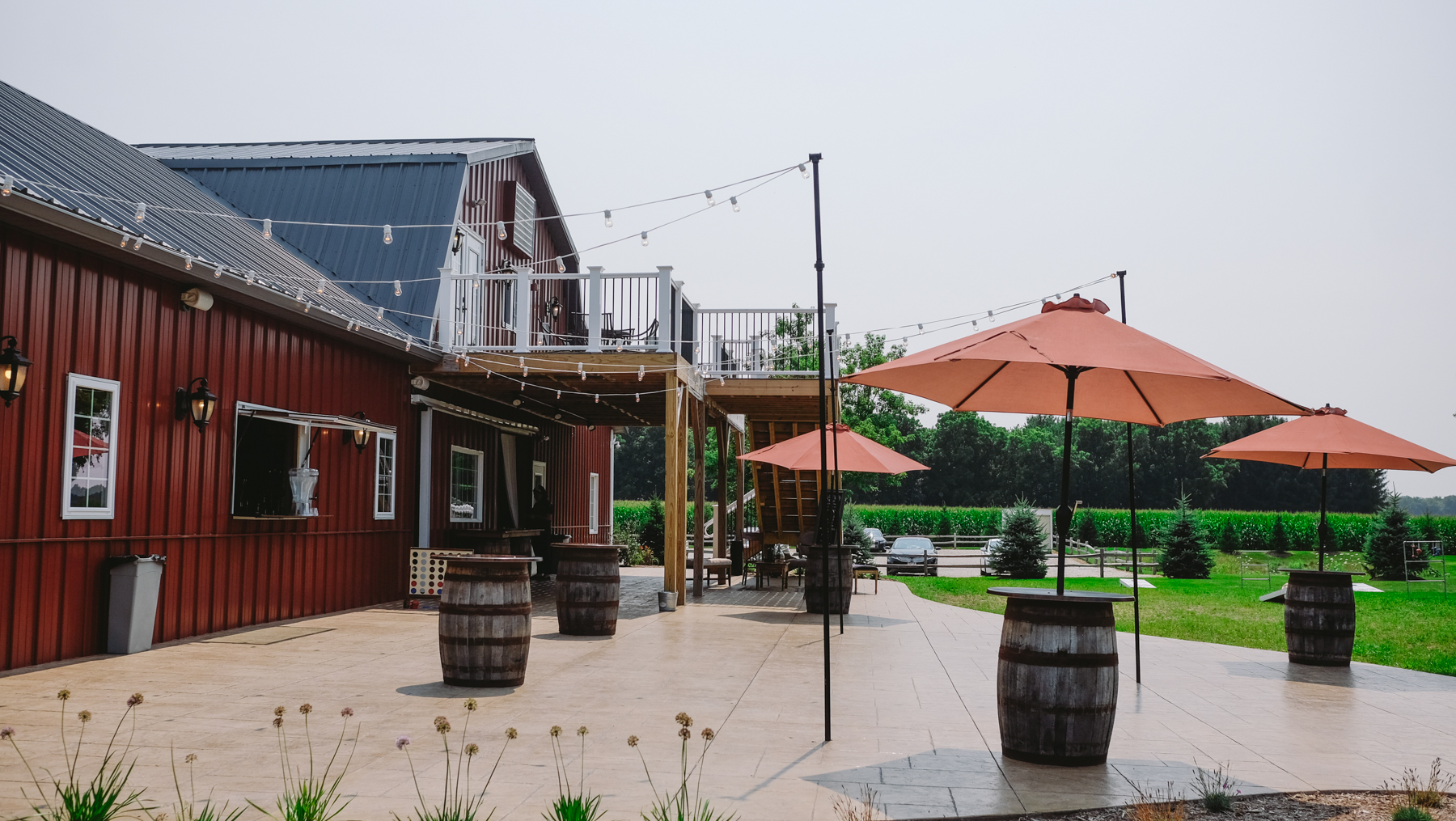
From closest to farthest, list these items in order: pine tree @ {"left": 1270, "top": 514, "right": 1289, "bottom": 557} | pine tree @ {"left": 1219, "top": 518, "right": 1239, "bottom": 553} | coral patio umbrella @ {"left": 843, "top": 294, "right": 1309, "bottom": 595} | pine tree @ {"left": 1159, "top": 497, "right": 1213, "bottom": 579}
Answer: coral patio umbrella @ {"left": 843, "top": 294, "right": 1309, "bottom": 595} < pine tree @ {"left": 1159, "top": 497, "right": 1213, "bottom": 579} < pine tree @ {"left": 1270, "top": 514, "right": 1289, "bottom": 557} < pine tree @ {"left": 1219, "top": 518, "right": 1239, "bottom": 553}

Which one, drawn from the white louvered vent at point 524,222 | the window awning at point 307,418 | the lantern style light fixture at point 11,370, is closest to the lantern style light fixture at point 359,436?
the window awning at point 307,418

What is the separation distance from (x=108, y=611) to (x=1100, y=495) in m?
66.1

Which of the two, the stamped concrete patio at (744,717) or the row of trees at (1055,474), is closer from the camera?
the stamped concrete patio at (744,717)

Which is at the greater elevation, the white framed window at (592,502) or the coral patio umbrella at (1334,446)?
the coral patio umbrella at (1334,446)

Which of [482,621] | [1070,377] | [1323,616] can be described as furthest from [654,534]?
[1070,377]

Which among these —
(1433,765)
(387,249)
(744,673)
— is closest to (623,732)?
(744,673)

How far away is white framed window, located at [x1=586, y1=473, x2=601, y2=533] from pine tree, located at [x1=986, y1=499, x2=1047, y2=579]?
9.47 metres

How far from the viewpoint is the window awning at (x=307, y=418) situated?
9.92 meters

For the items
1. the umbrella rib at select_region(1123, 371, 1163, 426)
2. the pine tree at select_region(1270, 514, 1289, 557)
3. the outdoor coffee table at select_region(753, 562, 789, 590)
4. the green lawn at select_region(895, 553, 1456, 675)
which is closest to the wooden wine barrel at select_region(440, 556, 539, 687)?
the umbrella rib at select_region(1123, 371, 1163, 426)

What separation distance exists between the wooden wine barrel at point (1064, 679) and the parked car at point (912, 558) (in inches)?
821

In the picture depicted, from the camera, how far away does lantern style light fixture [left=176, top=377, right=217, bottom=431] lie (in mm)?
8984

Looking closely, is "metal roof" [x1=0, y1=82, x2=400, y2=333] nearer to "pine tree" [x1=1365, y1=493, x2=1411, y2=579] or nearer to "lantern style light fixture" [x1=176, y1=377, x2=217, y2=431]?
"lantern style light fixture" [x1=176, y1=377, x2=217, y2=431]

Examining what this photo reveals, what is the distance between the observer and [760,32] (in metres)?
9.34

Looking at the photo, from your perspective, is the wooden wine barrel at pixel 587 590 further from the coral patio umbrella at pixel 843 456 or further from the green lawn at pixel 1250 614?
the green lawn at pixel 1250 614
